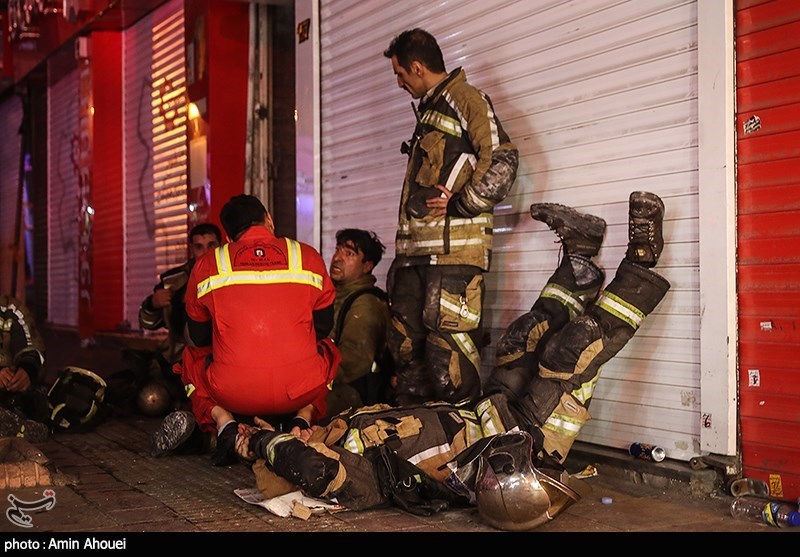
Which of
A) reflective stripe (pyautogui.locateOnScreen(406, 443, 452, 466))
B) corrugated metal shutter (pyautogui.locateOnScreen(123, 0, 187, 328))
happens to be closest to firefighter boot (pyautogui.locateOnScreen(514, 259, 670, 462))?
reflective stripe (pyautogui.locateOnScreen(406, 443, 452, 466))

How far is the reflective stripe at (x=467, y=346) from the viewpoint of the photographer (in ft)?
18.1

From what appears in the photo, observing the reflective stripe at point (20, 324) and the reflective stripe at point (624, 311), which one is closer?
the reflective stripe at point (624, 311)

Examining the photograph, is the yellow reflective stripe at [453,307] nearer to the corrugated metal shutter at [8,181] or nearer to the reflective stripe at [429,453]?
the reflective stripe at [429,453]

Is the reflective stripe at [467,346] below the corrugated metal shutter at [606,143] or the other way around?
below

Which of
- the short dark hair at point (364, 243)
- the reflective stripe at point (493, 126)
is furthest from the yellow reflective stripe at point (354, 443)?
the short dark hair at point (364, 243)

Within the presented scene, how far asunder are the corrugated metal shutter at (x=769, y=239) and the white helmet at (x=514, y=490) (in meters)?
1.03

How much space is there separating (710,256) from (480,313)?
1.47 meters

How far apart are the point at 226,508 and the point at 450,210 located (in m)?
2.12

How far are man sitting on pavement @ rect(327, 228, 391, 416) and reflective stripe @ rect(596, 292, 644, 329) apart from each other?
82.9 inches

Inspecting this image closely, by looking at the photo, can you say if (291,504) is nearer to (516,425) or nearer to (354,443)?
(354,443)

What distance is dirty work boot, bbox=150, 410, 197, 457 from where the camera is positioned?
5676mm

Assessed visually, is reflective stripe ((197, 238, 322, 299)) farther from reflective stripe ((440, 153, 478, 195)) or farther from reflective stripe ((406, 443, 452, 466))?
reflective stripe ((406, 443, 452, 466))

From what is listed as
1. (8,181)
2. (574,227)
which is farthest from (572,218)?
(8,181)

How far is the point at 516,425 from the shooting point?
4.80 meters
